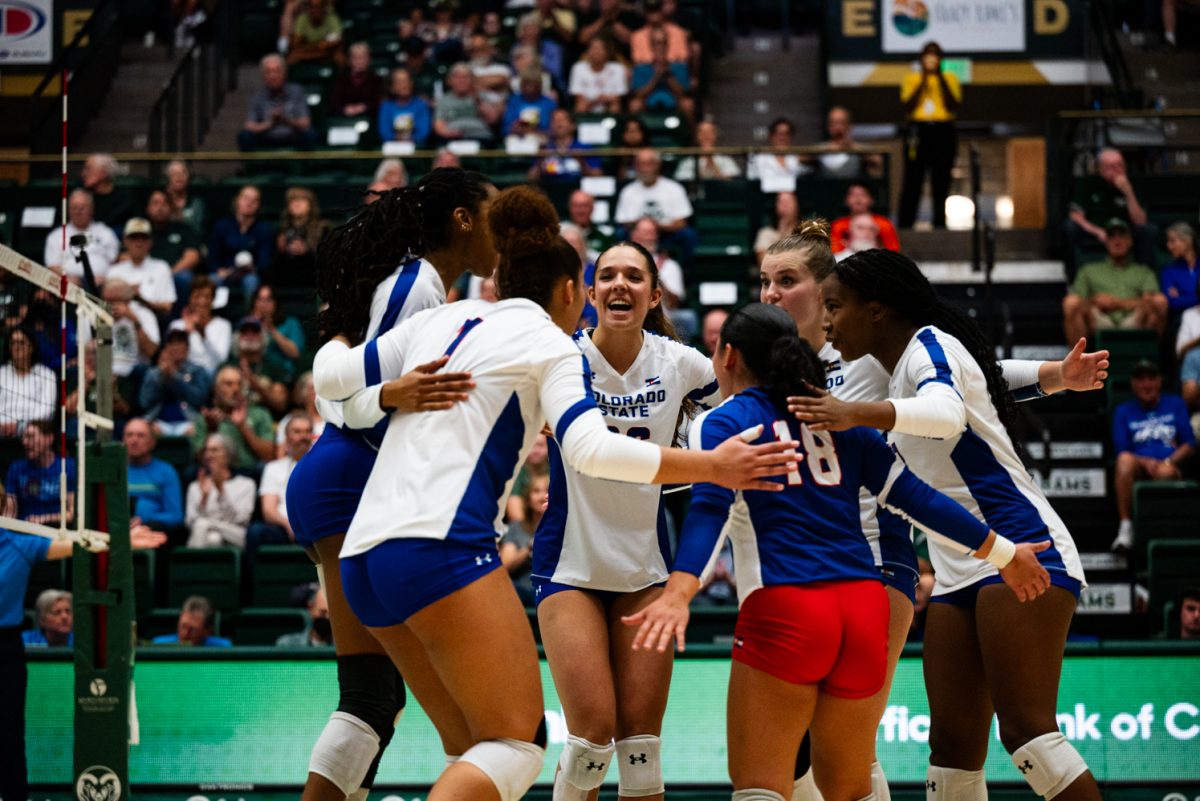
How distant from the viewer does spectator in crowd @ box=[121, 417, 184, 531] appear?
11.0 m

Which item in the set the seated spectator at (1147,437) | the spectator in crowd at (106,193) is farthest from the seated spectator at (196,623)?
the seated spectator at (1147,437)

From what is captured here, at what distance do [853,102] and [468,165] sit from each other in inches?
244

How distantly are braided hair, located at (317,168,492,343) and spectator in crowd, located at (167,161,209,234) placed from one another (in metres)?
9.51

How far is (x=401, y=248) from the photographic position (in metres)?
5.21

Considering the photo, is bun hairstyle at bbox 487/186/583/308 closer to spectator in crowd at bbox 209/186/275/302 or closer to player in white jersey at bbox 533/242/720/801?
player in white jersey at bbox 533/242/720/801

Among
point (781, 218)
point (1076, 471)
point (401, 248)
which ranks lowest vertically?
point (1076, 471)

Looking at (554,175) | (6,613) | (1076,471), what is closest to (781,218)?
(554,175)

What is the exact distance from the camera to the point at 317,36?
1783 centimetres

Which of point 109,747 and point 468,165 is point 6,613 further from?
point 468,165

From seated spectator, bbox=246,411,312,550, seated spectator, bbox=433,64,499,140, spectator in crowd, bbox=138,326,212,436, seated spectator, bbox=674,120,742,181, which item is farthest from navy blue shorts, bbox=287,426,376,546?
seated spectator, bbox=433,64,499,140

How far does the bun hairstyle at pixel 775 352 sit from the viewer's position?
471cm

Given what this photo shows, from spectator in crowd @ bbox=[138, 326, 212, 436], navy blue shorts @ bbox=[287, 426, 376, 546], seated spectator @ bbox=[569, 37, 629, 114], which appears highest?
seated spectator @ bbox=[569, 37, 629, 114]

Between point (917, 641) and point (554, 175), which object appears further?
point (554, 175)

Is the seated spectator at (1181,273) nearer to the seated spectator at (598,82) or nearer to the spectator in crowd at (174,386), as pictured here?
the seated spectator at (598,82)
